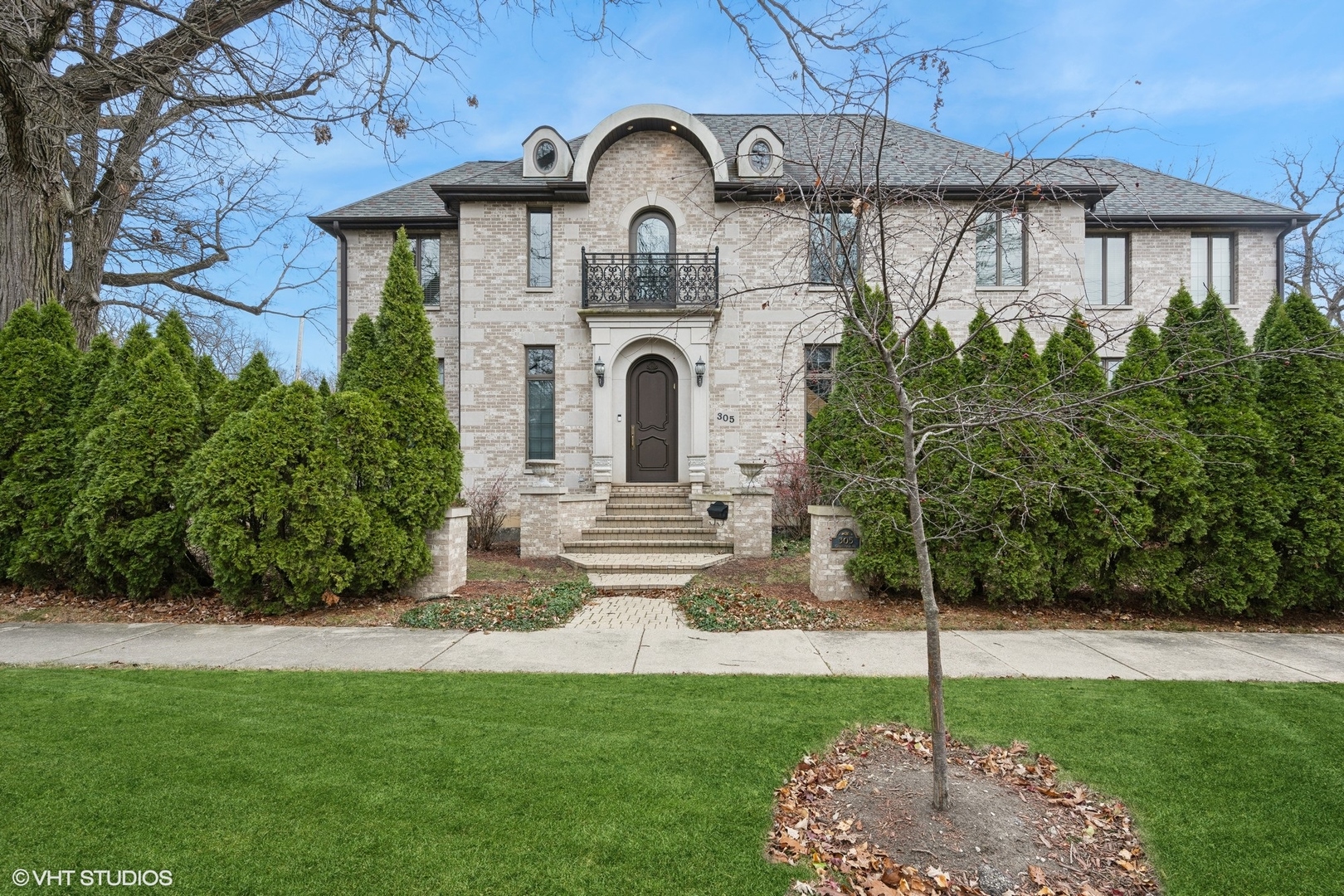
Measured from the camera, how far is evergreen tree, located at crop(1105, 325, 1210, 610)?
6.34m

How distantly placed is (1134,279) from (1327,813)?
45.5 feet

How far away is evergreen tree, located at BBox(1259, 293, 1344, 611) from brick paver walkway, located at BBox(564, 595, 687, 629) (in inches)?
248

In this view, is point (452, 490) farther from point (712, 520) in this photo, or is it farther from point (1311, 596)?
point (1311, 596)

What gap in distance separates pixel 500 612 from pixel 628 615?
4.65 feet

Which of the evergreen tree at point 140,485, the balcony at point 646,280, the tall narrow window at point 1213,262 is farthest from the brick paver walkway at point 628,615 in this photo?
the tall narrow window at point 1213,262

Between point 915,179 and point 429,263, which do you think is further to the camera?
point 429,263

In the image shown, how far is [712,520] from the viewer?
11.2m

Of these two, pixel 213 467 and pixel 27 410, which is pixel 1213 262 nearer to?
pixel 213 467

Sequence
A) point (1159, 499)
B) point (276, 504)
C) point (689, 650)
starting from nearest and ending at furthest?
→ point (689, 650) < point (276, 504) < point (1159, 499)

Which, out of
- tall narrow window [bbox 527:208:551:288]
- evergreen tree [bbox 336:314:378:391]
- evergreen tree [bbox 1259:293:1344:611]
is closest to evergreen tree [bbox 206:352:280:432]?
evergreen tree [bbox 336:314:378:391]

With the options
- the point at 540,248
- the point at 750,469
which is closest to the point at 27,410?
the point at 540,248

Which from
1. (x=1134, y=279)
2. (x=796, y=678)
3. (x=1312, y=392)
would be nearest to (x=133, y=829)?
(x=796, y=678)

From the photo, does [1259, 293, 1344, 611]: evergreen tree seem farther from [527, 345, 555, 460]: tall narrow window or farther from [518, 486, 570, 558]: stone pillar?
[527, 345, 555, 460]: tall narrow window

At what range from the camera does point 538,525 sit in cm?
1010
